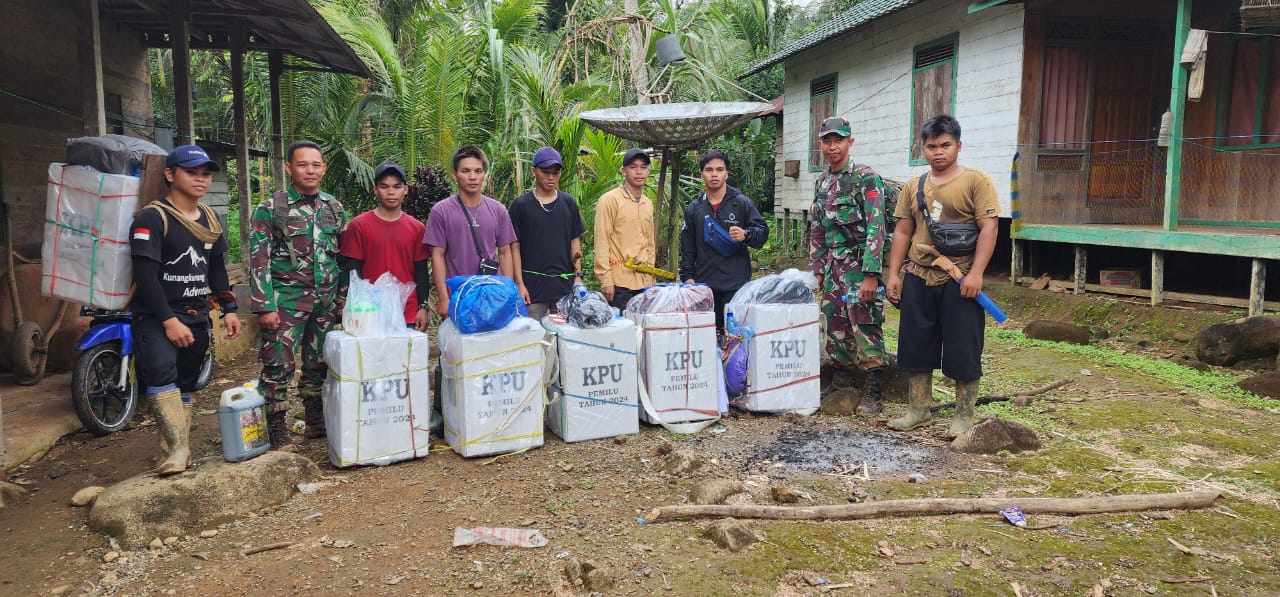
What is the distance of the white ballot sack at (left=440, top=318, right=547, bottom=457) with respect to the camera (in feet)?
13.4

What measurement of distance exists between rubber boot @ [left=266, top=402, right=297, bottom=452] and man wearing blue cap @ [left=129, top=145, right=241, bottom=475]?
551 mm

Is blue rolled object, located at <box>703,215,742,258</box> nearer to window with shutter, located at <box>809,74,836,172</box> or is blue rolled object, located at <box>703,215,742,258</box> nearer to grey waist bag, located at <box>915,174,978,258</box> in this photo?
grey waist bag, located at <box>915,174,978,258</box>

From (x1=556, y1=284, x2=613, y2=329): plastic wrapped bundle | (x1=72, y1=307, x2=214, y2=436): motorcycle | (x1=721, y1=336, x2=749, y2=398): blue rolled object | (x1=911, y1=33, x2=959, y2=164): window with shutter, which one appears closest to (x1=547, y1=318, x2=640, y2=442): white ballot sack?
(x1=556, y1=284, x2=613, y2=329): plastic wrapped bundle

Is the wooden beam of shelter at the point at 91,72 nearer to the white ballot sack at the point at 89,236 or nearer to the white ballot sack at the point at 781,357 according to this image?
the white ballot sack at the point at 89,236

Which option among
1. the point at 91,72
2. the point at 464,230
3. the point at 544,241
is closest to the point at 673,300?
the point at 544,241

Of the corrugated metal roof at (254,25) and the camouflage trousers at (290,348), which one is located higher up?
the corrugated metal roof at (254,25)

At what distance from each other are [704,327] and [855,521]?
1.68 meters

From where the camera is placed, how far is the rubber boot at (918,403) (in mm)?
4711

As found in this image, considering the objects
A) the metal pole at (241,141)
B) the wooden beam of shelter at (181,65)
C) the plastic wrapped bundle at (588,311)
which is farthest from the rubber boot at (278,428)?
the metal pole at (241,141)

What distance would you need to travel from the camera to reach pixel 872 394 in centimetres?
519

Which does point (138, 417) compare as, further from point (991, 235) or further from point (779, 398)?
point (991, 235)

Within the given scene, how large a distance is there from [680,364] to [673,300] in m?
0.39

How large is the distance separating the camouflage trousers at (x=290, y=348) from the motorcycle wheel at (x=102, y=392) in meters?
1.14

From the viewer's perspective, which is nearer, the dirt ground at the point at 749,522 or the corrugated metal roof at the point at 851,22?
the dirt ground at the point at 749,522
